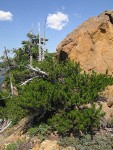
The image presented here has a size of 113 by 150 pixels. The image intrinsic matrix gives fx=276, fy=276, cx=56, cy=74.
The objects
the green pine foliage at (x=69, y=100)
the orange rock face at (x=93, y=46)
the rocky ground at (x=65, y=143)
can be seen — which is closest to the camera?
the rocky ground at (x=65, y=143)

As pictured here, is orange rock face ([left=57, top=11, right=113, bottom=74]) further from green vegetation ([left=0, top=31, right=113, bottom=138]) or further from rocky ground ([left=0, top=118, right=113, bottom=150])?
rocky ground ([left=0, top=118, right=113, bottom=150])

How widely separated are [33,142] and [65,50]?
6.42 meters

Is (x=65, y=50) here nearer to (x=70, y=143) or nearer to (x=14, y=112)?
(x=14, y=112)

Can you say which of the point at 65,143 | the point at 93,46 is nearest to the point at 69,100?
the point at 65,143

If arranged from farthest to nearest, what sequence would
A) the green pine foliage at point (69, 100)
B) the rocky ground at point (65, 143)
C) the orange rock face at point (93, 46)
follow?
the orange rock face at point (93, 46) → the green pine foliage at point (69, 100) → the rocky ground at point (65, 143)

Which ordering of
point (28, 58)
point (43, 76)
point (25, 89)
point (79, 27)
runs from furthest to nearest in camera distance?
point (28, 58) → point (79, 27) → point (43, 76) → point (25, 89)

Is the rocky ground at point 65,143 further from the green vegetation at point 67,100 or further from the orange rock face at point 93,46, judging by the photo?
the orange rock face at point 93,46

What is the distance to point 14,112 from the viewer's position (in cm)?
1700

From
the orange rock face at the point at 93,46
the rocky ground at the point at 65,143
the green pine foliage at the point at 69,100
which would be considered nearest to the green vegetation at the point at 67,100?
the green pine foliage at the point at 69,100

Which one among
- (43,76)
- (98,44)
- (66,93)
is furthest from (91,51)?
(66,93)

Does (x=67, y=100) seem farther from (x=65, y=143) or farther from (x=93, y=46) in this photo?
(x=93, y=46)

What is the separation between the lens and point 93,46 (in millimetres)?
17641

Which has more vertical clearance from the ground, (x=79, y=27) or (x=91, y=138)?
(x=79, y=27)

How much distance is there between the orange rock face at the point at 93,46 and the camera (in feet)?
56.1
